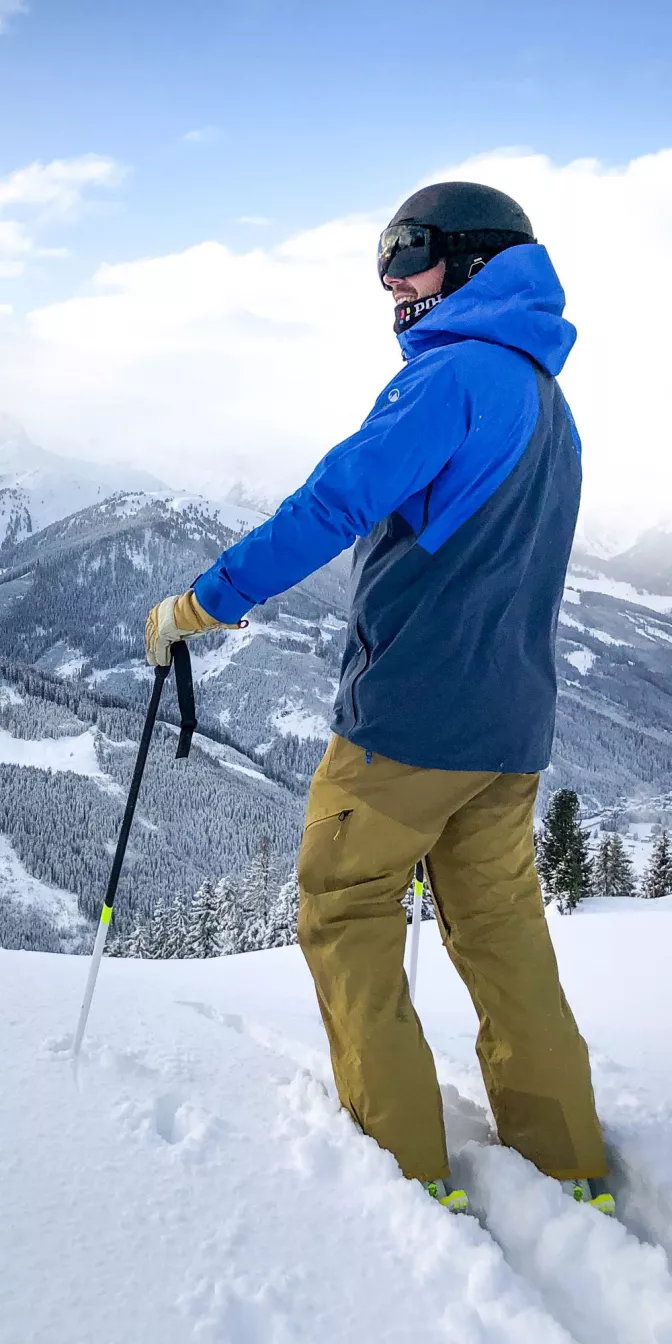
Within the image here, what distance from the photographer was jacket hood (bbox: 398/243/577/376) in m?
2.10

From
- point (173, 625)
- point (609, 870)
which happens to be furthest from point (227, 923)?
point (173, 625)

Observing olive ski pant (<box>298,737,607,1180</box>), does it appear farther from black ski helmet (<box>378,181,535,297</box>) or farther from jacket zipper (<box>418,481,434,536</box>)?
black ski helmet (<box>378,181,535,297</box>)

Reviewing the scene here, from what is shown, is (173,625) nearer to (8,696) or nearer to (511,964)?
(511,964)

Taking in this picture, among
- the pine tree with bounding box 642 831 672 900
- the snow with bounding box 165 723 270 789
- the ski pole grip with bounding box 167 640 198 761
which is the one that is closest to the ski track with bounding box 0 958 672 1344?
the ski pole grip with bounding box 167 640 198 761

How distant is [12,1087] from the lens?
6.77 ft

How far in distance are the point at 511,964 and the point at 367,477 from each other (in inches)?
56.0

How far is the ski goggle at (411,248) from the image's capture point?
7.55 feet

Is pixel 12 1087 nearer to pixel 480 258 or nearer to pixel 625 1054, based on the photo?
pixel 625 1054

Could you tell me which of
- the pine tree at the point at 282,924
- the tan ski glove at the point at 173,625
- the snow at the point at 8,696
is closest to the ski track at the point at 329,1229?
the tan ski glove at the point at 173,625

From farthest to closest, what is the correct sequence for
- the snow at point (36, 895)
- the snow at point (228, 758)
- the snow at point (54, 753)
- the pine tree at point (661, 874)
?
the snow at point (228, 758)
the snow at point (54, 753)
the snow at point (36, 895)
the pine tree at point (661, 874)

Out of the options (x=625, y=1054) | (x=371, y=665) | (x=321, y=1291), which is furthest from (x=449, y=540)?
(x=625, y=1054)

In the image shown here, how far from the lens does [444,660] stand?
83.4 inches

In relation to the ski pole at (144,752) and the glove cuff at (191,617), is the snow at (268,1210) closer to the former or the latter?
the ski pole at (144,752)

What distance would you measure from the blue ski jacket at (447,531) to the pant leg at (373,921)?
10 centimetres
